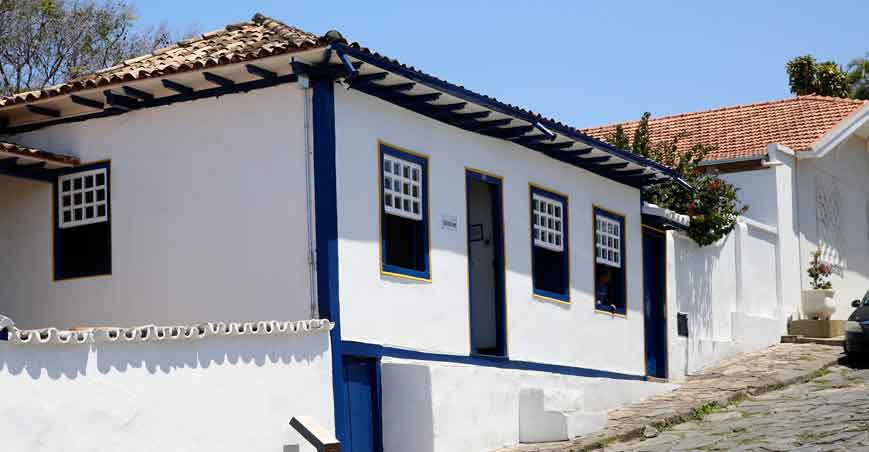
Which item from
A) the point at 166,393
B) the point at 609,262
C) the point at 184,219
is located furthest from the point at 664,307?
the point at 166,393

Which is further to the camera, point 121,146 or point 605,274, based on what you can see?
point 605,274

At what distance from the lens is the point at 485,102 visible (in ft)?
45.0

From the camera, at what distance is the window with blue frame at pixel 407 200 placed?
12.9 m

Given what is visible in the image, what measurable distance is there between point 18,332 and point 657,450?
7.00 m

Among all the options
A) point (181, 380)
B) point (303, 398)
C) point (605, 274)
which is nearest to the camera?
point (181, 380)

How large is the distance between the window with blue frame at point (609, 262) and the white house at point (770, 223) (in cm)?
144

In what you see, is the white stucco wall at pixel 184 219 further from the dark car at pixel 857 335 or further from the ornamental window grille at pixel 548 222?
the dark car at pixel 857 335

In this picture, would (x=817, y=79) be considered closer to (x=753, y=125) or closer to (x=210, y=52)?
(x=753, y=125)

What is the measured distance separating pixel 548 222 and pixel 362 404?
4.59m

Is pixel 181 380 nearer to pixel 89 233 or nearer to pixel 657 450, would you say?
pixel 89 233

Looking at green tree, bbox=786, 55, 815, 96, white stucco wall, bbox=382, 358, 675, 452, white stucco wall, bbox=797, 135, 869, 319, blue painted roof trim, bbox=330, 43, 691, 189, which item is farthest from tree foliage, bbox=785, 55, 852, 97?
white stucco wall, bbox=382, 358, 675, 452

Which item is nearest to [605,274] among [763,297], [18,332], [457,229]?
[457,229]

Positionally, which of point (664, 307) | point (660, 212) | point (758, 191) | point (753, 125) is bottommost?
point (664, 307)

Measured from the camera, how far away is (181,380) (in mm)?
10094
